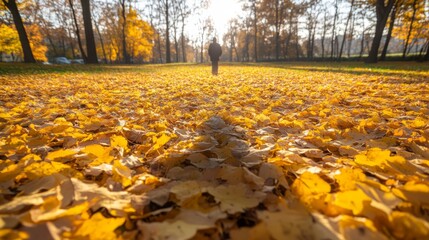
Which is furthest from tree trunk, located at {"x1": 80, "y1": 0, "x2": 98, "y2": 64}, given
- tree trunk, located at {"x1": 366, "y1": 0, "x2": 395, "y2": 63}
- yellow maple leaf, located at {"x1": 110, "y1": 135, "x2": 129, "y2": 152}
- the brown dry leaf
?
tree trunk, located at {"x1": 366, "y1": 0, "x2": 395, "y2": 63}

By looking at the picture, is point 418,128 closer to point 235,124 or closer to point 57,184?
point 235,124

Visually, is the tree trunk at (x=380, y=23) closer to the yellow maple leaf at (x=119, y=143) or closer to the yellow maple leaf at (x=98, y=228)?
the yellow maple leaf at (x=119, y=143)

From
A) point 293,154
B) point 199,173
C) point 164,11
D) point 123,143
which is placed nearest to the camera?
point 199,173

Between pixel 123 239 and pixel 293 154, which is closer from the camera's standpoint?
pixel 123 239

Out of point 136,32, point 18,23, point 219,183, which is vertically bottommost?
point 219,183

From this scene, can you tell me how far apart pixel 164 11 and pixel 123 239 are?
1364 inches

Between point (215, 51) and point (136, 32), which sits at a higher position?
point (136, 32)

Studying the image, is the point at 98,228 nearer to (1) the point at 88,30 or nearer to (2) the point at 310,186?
(2) the point at 310,186

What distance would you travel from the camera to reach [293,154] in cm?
140

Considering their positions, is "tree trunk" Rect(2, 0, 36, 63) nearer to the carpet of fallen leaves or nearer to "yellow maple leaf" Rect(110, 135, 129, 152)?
the carpet of fallen leaves

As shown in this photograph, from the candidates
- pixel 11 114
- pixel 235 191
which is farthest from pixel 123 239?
pixel 11 114

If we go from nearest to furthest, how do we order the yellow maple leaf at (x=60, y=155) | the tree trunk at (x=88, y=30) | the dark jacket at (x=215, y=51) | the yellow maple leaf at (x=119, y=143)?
the yellow maple leaf at (x=60, y=155) < the yellow maple leaf at (x=119, y=143) < the dark jacket at (x=215, y=51) < the tree trunk at (x=88, y=30)

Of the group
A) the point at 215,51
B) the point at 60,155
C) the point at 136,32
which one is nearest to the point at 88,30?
the point at 215,51

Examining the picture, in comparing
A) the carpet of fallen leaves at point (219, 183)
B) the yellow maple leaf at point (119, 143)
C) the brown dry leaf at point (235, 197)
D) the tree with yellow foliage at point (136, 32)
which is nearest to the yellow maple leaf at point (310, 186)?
the carpet of fallen leaves at point (219, 183)
